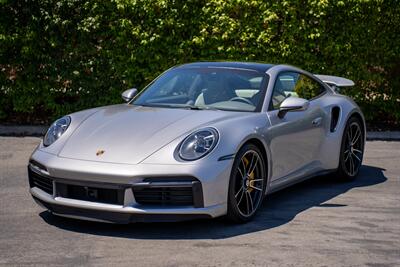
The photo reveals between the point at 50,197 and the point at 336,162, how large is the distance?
3.36 meters

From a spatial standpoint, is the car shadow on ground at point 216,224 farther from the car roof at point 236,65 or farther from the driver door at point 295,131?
the car roof at point 236,65

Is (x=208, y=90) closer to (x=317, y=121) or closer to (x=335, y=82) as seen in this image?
(x=317, y=121)

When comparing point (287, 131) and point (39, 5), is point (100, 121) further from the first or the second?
point (39, 5)

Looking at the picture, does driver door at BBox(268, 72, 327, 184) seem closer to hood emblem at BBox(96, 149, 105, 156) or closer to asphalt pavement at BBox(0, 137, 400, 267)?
asphalt pavement at BBox(0, 137, 400, 267)

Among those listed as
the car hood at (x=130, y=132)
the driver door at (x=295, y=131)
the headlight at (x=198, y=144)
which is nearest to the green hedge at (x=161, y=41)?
the driver door at (x=295, y=131)

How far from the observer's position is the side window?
7.79m

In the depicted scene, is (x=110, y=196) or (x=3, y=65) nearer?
(x=110, y=196)

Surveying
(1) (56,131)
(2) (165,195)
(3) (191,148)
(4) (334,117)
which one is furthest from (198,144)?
(4) (334,117)

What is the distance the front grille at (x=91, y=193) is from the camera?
630 cm

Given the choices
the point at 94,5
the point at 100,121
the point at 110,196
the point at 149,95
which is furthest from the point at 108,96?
the point at 110,196

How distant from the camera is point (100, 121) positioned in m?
7.17

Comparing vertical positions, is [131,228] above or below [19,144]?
above

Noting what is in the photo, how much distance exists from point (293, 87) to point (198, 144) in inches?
80.0

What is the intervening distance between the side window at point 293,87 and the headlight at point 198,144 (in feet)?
3.75
